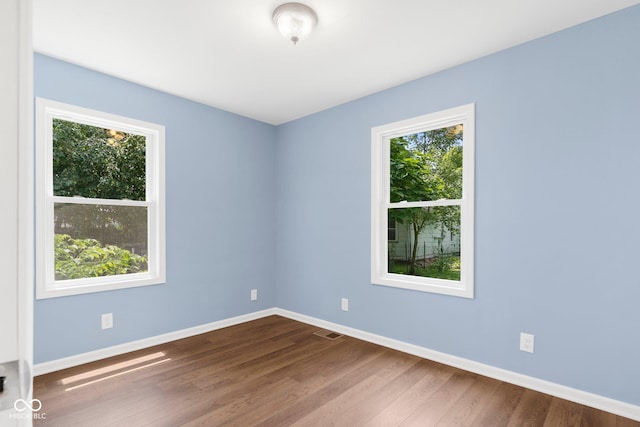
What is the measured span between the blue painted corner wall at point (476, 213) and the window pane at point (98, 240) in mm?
249

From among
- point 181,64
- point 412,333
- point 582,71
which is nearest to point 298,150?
point 181,64

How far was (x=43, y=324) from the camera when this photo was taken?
271 cm

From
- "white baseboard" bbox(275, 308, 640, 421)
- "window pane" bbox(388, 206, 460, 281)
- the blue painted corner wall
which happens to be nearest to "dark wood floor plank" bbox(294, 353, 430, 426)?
"white baseboard" bbox(275, 308, 640, 421)

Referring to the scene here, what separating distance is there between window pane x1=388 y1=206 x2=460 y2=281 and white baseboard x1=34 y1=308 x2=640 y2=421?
69 centimetres

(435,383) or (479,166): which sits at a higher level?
(479,166)

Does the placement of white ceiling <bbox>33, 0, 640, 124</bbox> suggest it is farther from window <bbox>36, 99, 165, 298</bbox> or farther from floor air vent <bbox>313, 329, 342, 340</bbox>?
floor air vent <bbox>313, 329, 342, 340</bbox>

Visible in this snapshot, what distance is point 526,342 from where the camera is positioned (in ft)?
8.23

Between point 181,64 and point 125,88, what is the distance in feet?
2.32

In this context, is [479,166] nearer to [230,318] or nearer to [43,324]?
[230,318]

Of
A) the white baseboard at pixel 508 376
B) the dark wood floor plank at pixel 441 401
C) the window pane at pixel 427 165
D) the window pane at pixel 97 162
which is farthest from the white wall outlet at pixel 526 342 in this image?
the window pane at pixel 97 162

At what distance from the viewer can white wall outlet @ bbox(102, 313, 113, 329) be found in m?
3.02

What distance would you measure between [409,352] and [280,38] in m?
2.91

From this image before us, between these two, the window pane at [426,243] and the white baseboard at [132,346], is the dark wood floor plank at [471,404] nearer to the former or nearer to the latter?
the window pane at [426,243]

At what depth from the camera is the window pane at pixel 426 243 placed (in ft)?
10.0
